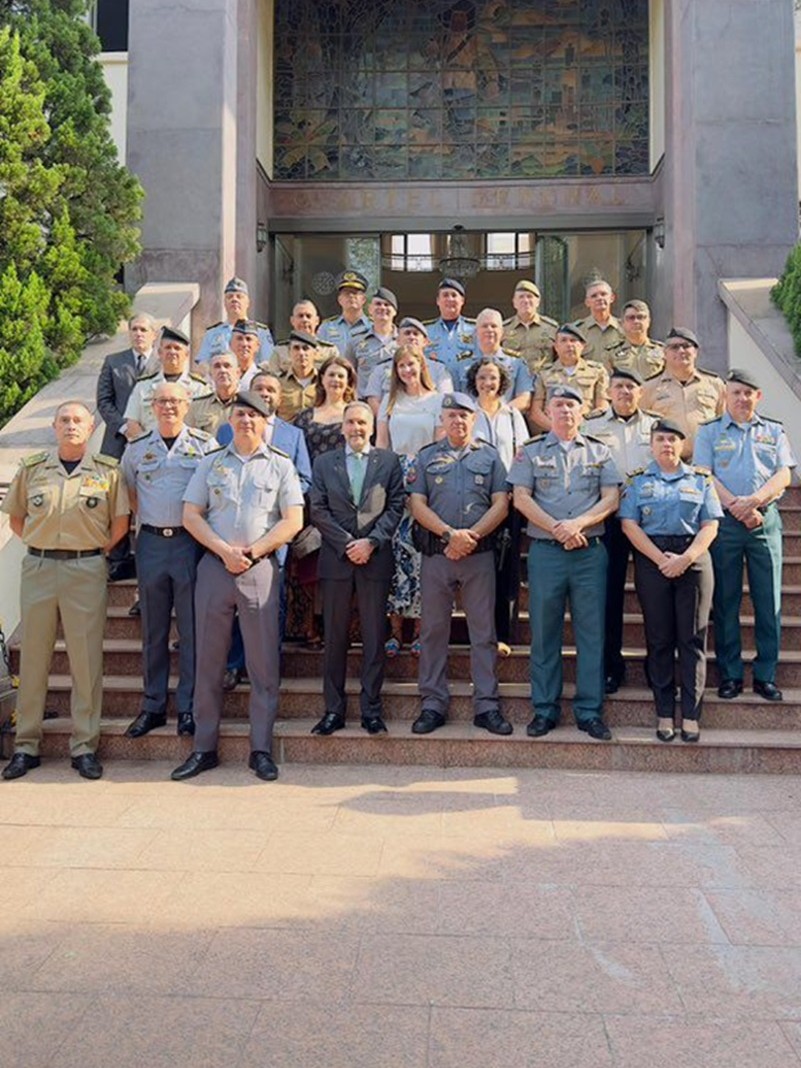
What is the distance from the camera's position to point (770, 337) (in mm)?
8719

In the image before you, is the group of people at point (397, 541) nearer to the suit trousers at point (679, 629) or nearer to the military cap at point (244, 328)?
the suit trousers at point (679, 629)

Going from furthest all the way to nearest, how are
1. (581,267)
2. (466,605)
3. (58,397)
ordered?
1. (581,267)
2. (58,397)
3. (466,605)

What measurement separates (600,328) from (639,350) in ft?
1.92

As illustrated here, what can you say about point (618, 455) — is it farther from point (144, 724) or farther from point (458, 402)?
point (144, 724)

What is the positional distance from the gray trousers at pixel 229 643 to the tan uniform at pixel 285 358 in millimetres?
1832

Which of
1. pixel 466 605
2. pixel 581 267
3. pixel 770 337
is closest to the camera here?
pixel 466 605

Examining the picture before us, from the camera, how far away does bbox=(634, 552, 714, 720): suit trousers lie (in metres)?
5.33

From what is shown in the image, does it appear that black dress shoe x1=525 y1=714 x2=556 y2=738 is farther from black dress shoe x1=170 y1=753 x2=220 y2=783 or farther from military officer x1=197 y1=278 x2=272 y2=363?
military officer x1=197 y1=278 x2=272 y2=363

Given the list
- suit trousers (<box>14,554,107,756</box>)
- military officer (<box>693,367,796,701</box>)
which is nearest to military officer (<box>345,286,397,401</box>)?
military officer (<box>693,367,796,701</box>)

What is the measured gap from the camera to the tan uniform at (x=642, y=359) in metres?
7.11

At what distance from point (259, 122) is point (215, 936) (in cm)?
1168

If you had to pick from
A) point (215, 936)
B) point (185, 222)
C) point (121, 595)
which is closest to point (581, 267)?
point (185, 222)

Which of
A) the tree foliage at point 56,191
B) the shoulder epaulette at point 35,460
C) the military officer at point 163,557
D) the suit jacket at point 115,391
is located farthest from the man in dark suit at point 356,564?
the tree foliage at point 56,191

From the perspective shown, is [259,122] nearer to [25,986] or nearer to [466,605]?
[466,605]
